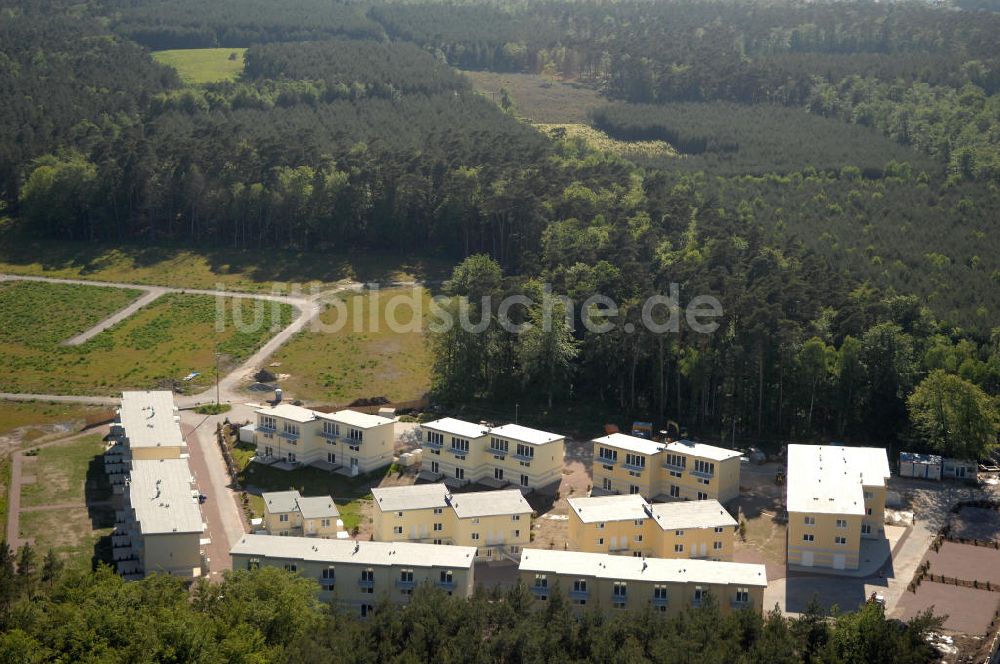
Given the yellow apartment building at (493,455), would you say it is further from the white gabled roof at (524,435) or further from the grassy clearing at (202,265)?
the grassy clearing at (202,265)

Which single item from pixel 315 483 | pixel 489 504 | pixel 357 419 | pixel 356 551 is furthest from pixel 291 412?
pixel 356 551

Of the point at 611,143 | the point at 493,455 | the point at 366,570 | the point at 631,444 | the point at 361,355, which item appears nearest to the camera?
the point at 366,570

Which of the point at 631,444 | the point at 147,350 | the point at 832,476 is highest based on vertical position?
the point at 832,476

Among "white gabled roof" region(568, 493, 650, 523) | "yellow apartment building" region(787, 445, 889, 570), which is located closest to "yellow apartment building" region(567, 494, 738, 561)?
"white gabled roof" region(568, 493, 650, 523)

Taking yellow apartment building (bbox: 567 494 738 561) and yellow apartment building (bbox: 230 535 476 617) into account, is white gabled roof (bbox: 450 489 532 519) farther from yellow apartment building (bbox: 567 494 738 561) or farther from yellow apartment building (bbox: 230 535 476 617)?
yellow apartment building (bbox: 230 535 476 617)

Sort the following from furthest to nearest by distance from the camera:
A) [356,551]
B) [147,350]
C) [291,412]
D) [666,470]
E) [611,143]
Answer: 1. [611,143]
2. [147,350]
3. [291,412]
4. [666,470]
5. [356,551]

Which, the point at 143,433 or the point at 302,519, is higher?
the point at 143,433

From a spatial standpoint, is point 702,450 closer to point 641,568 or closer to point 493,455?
point 493,455
